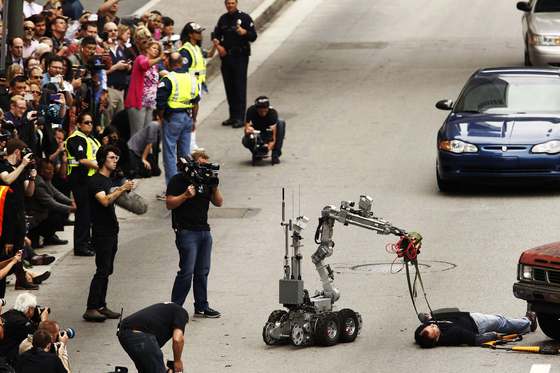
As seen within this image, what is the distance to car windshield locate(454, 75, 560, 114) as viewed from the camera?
24.7 meters

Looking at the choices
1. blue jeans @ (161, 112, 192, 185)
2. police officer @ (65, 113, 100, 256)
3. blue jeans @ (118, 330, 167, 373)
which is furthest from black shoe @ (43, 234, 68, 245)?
blue jeans @ (118, 330, 167, 373)

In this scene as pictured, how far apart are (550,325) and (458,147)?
7464 millimetres

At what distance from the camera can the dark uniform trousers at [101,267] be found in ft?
59.4

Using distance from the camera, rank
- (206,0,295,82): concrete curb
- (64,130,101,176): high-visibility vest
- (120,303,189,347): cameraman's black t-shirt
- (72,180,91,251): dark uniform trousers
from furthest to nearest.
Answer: (206,0,295,82): concrete curb, (64,130,101,176): high-visibility vest, (72,180,91,251): dark uniform trousers, (120,303,189,347): cameraman's black t-shirt

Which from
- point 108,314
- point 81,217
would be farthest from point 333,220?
point 81,217

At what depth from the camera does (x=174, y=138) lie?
23891 millimetres

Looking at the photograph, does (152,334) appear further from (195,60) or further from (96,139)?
(195,60)

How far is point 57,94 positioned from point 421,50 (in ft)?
50.2

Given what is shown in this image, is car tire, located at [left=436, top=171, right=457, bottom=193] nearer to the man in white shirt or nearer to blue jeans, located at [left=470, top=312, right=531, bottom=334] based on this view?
blue jeans, located at [left=470, top=312, right=531, bottom=334]

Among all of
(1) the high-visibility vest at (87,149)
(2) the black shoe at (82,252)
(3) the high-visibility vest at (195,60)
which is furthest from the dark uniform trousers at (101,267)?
(3) the high-visibility vest at (195,60)

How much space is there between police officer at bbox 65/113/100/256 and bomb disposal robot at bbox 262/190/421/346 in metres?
4.81

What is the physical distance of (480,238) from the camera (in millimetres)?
21328

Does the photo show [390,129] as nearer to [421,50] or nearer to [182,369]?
[421,50]

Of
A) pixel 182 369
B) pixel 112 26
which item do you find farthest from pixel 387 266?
pixel 112 26
